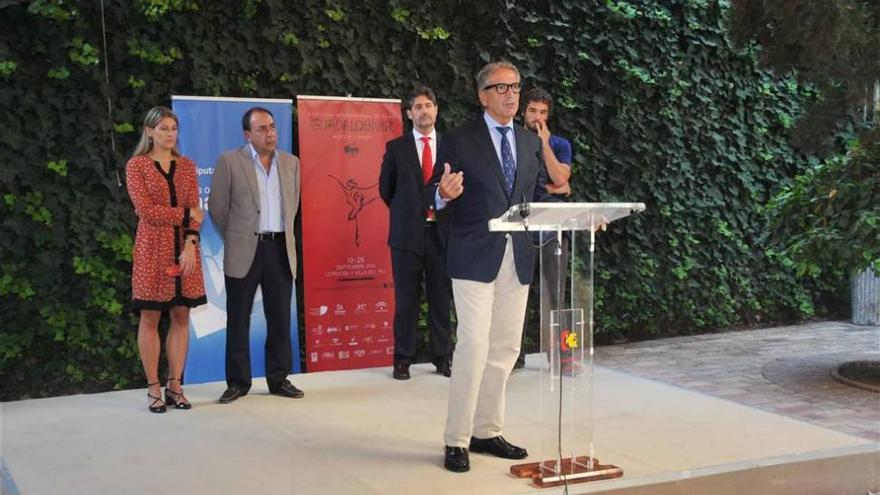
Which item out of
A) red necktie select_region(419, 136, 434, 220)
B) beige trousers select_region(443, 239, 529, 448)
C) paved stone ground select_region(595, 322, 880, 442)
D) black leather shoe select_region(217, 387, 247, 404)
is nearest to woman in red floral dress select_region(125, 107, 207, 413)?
black leather shoe select_region(217, 387, 247, 404)

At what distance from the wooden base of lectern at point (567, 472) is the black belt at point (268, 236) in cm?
214

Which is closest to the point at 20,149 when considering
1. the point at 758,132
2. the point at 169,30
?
the point at 169,30

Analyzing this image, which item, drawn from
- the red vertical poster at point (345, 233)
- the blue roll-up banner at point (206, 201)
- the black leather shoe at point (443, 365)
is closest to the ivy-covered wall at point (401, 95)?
the blue roll-up banner at point (206, 201)

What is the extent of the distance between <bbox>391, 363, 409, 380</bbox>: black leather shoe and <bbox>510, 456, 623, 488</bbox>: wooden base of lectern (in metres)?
1.98

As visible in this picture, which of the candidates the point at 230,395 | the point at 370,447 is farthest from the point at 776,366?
the point at 230,395

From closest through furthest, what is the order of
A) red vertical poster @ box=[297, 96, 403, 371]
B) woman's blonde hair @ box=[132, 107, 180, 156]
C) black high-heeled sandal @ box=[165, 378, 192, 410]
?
woman's blonde hair @ box=[132, 107, 180, 156], black high-heeled sandal @ box=[165, 378, 192, 410], red vertical poster @ box=[297, 96, 403, 371]

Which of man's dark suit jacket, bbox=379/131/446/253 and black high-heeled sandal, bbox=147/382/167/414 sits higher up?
man's dark suit jacket, bbox=379/131/446/253

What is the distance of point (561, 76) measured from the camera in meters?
6.95

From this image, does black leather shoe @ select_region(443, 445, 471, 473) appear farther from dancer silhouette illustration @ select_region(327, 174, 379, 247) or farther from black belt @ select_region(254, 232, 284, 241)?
dancer silhouette illustration @ select_region(327, 174, 379, 247)

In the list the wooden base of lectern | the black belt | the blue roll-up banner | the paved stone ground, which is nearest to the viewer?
the wooden base of lectern

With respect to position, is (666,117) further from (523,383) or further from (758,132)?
(523,383)

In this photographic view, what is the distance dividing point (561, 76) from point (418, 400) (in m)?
3.12

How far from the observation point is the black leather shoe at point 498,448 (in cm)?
386

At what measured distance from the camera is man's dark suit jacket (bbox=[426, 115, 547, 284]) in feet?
11.9
